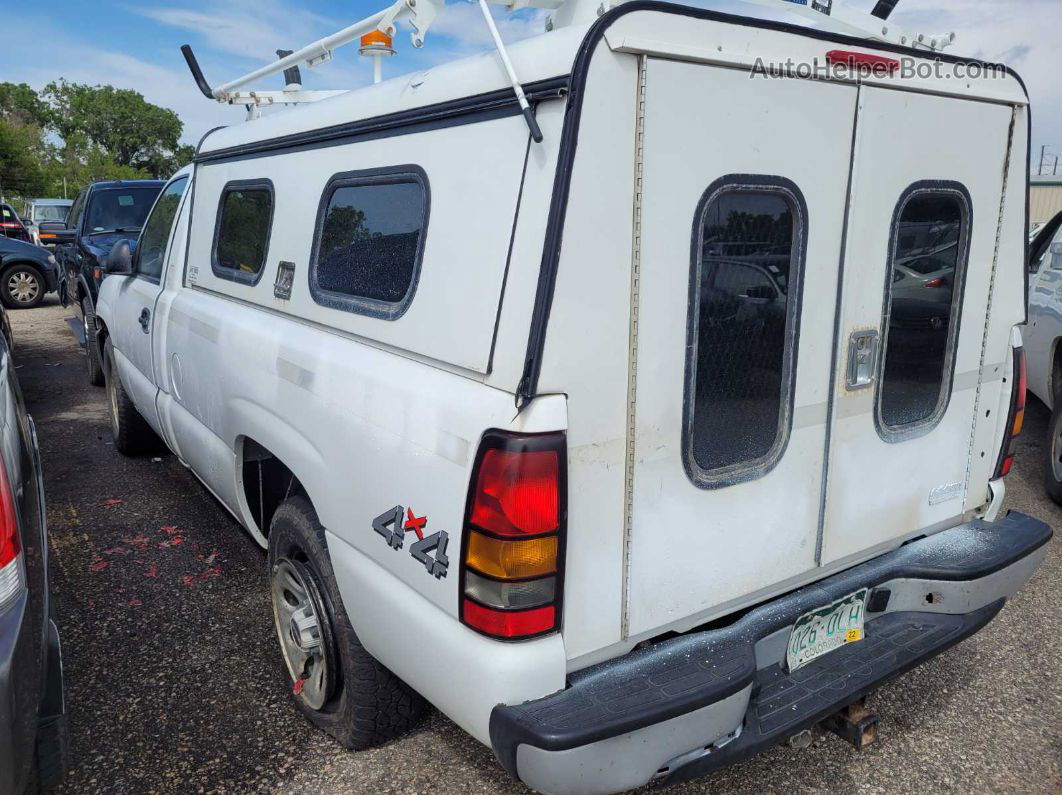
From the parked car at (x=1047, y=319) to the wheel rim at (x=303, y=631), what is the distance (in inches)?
191

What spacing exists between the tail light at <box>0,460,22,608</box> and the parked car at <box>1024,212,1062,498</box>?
5658 mm

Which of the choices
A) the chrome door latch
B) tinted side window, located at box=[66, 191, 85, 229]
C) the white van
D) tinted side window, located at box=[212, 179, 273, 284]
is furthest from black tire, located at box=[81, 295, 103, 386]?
the chrome door latch

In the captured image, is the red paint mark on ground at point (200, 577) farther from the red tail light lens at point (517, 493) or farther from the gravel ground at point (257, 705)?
the red tail light lens at point (517, 493)

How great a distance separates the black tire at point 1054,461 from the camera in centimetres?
502

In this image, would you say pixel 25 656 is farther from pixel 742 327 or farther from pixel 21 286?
pixel 21 286

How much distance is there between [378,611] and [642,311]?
3.54 feet

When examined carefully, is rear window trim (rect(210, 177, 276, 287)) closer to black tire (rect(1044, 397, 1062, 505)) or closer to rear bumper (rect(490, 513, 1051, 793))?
rear bumper (rect(490, 513, 1051, 793))

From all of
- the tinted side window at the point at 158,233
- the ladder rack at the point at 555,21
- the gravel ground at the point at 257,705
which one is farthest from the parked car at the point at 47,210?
the ladder rack at the point at 555,21

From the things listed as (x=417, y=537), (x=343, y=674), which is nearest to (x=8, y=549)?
(x=417, y=537)

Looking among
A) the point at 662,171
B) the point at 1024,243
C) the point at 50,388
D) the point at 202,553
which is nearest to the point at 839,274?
the point at 662,171

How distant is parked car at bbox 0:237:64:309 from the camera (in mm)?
12711

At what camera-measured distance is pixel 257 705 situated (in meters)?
2.99

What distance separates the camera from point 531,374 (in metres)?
1.79

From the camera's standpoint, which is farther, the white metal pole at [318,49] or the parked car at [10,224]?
the parked car at [10,224]
